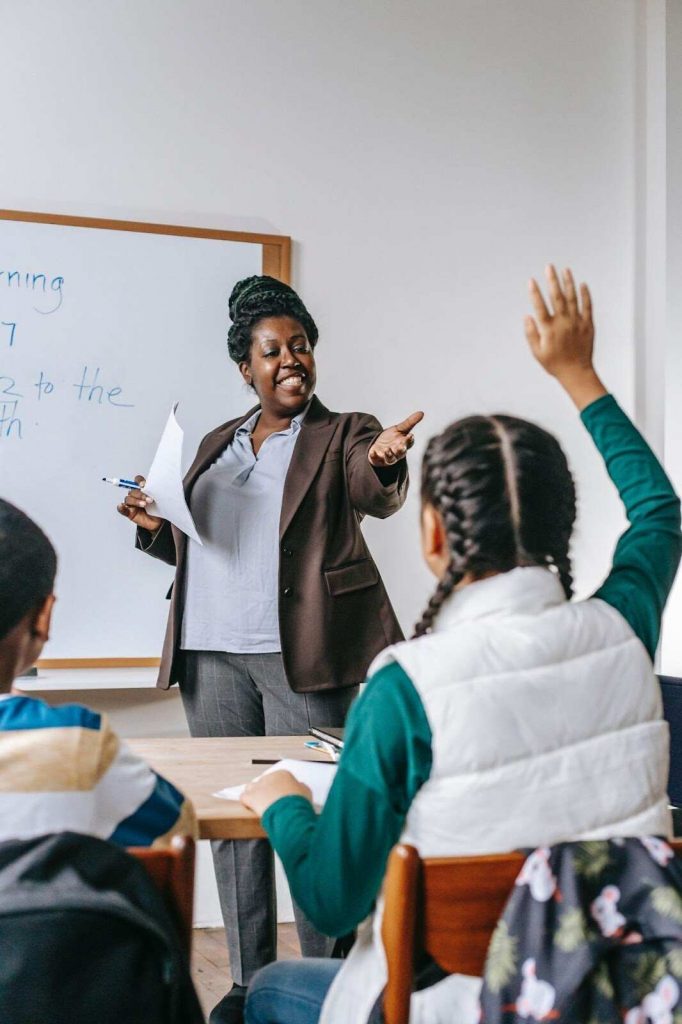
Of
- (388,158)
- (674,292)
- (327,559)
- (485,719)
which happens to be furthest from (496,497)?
(674,292)

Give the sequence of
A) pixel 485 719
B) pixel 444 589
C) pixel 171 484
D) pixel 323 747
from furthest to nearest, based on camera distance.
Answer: pixel 171 484, pixel 323 747, pixel 444 589, pixel 485 719

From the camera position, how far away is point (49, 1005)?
34.8 inches

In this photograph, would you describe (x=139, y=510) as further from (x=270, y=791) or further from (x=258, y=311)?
(x=270, y=791)

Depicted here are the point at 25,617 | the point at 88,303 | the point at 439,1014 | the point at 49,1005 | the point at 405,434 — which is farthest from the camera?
the point at 88,303

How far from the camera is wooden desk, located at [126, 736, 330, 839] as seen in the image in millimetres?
1313

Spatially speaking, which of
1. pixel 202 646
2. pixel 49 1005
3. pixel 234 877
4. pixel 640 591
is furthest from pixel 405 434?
pixel 49 1005

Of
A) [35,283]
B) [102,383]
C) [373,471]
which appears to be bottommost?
[373,471]

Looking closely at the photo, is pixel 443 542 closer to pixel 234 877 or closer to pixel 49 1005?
pixel 49 1005

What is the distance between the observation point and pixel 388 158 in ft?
10.5

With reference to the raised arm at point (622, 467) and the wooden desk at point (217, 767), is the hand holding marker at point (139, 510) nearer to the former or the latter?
the wooden desk at point (217, 767)

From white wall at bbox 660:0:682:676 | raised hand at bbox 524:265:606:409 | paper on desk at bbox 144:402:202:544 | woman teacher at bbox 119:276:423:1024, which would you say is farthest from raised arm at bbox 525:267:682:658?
white wall at bbox 660:0:682:676

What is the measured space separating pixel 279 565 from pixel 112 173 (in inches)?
50.6

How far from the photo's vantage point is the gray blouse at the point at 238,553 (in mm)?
2344

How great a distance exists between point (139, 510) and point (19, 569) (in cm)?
130
